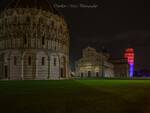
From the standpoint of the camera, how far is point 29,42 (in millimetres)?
69750

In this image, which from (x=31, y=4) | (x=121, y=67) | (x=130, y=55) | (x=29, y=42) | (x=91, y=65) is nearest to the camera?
(x=29, y=42)

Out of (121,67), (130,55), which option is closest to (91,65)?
(121,67)

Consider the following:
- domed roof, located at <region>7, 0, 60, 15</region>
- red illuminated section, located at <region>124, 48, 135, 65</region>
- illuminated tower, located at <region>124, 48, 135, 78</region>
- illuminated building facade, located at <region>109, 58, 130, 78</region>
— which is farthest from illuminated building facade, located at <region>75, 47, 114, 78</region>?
red illuminated section, located at <region>124, 48, 135, 65</region>

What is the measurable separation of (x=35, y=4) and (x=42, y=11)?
290 cm

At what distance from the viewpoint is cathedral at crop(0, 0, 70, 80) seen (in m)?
69.8

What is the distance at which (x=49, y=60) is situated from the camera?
7225 cm

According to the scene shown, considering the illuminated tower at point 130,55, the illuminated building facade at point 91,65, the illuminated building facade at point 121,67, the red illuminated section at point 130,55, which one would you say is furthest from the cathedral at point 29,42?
the red illuminated section at point 130,55

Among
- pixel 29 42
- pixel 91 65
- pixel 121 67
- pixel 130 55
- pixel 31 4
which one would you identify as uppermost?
pixel 31 4

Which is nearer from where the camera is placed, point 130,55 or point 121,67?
point 121,67

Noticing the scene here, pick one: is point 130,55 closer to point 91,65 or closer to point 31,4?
point 91,65

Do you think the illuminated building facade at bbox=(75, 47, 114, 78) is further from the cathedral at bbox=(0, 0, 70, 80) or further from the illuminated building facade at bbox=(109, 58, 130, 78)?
the cathedral at bbox=(0, 0, 70, 80)

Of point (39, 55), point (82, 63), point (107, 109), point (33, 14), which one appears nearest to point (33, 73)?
point (39, 55)

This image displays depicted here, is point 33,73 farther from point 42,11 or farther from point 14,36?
point 42,11

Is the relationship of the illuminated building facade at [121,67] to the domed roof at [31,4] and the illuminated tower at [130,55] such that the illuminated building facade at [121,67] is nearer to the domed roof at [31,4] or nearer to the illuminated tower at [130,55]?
the illuminated tower at [130,55]
